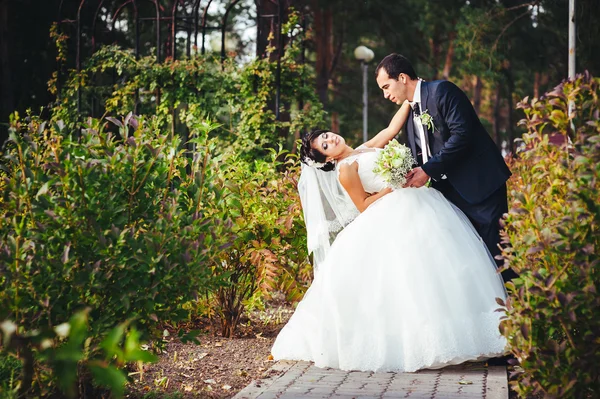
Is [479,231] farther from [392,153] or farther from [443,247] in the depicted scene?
[392,153]

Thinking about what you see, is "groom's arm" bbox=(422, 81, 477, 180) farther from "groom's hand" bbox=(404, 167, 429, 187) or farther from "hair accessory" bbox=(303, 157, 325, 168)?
"hair accessory" bbox=(303, 157, 325, 168)

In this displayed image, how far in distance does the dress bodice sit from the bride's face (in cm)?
12

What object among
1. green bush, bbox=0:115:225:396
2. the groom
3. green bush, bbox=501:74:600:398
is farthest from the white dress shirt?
green bush, bbox=0:115:225:396

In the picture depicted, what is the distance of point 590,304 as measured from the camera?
3.49 metres

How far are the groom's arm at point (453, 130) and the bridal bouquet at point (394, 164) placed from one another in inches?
5.8

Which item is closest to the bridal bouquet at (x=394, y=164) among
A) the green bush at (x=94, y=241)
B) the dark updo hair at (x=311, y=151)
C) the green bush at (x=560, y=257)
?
the dark updo hair at (x=311, y=151)

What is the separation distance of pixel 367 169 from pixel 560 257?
256 centimetres

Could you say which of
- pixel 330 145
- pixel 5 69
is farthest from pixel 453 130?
pixel 5 69

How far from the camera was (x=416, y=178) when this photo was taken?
569 centimetres

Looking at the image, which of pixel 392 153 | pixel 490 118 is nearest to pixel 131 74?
pixel 392 153

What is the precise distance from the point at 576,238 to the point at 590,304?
30 cm

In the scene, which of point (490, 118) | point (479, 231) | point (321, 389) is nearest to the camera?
point (321, 389)

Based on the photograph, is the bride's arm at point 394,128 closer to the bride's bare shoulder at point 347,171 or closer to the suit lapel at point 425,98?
the suit lapel at point 425,98

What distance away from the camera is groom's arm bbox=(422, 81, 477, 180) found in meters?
5.62
